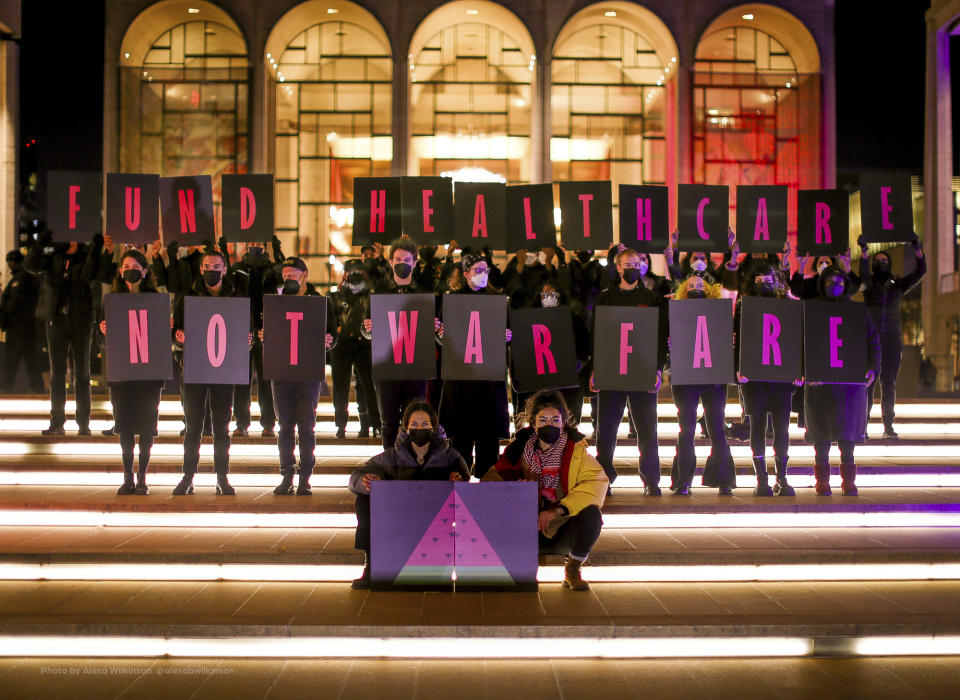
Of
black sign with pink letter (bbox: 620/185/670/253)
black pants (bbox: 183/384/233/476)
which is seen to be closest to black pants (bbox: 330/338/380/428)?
black pants (bbox: 183/384/233/476)

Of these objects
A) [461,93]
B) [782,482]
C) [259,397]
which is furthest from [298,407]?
[461,93]

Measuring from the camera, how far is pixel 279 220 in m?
19.7

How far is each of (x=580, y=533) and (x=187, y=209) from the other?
15.5ft

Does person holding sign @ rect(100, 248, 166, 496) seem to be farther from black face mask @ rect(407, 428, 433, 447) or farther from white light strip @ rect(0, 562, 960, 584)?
black face mask @ rect(407, 428, 433, 447)

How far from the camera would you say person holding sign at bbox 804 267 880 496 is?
716cm

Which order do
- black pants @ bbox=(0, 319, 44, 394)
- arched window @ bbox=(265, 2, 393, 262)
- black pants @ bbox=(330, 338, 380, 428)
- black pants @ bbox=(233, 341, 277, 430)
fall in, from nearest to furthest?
black pants @ bbox=(233, 341, 277, 430) < black pants @ bbox=(330, 338, 380, 428) < black pants @ bbox=(0, 319, 44, 394) < arched window @ bbox=(265, 2, 393, 262)

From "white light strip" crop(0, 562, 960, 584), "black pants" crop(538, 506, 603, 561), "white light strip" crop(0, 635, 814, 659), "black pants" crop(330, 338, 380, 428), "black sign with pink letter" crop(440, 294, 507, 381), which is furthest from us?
"black pants" crop(330, 338, 380, 428)

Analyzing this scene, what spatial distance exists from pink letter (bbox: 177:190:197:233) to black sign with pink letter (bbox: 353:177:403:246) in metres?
1.48

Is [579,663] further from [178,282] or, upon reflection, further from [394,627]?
[178,282]

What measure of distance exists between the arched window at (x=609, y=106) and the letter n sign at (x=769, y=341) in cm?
1307

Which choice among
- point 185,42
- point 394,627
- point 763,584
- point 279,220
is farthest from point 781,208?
point 185,42

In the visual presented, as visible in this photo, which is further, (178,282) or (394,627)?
(178,282)

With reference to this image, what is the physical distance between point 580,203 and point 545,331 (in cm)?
155

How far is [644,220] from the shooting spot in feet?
24.8
